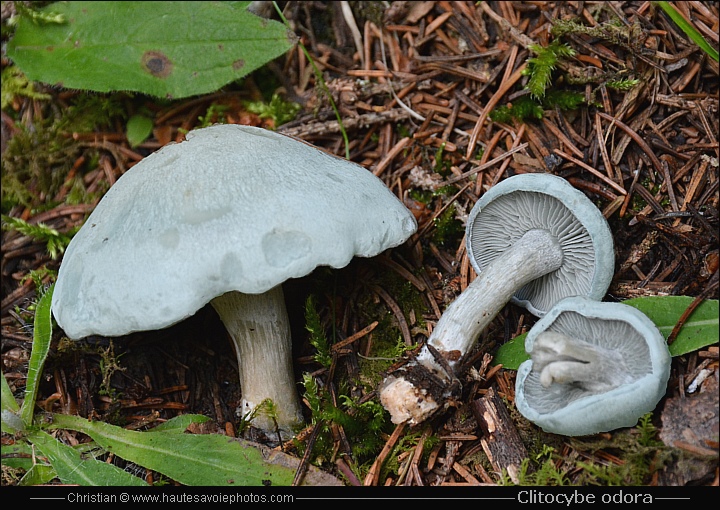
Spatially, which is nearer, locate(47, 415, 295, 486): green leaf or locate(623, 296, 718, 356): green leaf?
locate(623, 296, 718, 356): green leaf

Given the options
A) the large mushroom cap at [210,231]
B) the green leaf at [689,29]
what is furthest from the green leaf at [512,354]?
the green leaf at [689,29]

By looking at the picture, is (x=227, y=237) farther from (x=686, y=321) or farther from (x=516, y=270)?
(x=686, y=321)

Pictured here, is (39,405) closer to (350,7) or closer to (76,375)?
(76,375)

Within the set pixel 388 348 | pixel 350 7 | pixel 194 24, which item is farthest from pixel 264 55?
pixel 388 348

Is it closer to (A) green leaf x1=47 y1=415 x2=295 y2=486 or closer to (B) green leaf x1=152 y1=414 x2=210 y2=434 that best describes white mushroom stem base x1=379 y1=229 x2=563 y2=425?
(A) green leaf x1=47 y1=415 x2=295 y2=486

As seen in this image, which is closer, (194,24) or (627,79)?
(627,79)

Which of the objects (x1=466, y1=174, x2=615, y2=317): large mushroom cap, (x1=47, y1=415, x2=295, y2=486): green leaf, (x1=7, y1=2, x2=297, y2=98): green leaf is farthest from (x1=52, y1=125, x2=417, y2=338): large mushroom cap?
(x1=7, y1=2, x2=297, y2=98): green leaf

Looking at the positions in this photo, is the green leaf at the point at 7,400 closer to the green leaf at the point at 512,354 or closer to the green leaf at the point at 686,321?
→ the green leaf at the point at 512,354
